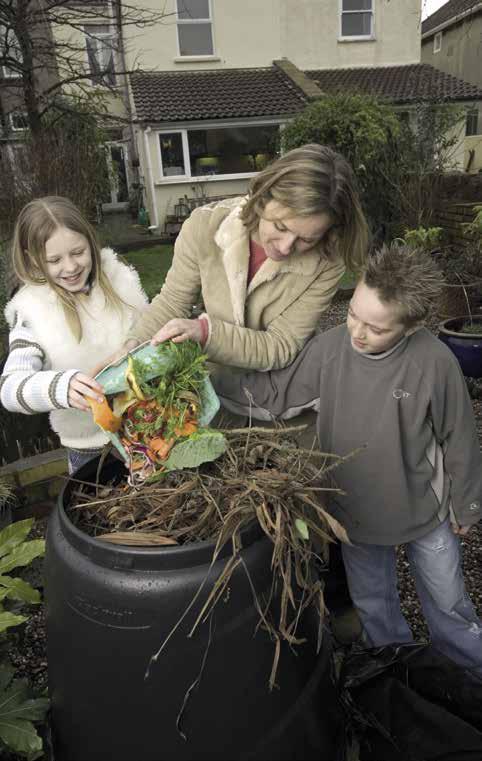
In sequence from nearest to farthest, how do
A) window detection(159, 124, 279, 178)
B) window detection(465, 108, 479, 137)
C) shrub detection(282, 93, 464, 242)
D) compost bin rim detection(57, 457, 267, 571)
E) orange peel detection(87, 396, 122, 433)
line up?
compost bin rim detection(57, 457, 267, 571)
orange peel detection(87, 396, 122, 433)
shrub detection(282, 93, 464, 242)
window detection(159, 124, 279, 178)
window detection(465, 108, 479, 137)

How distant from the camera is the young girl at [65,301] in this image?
1.89 metres

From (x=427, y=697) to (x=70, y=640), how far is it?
3.91 ft

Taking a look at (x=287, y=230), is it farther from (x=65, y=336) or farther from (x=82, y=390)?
(x=65, y=336)

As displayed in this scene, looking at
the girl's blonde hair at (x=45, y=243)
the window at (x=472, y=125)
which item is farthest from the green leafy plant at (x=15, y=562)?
the window at (x=472, y=125)

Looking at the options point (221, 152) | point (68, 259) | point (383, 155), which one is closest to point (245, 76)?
point (221, 152)

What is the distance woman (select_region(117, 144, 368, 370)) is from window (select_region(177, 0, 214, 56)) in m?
15.0

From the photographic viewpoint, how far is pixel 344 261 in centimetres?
171

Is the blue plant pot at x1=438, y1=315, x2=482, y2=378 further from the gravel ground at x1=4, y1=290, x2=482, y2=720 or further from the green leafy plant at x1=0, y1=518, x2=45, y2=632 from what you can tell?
the green leafy plant at x1=0, y1=518, x2=45, y2=632

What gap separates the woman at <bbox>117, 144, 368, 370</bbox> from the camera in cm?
150

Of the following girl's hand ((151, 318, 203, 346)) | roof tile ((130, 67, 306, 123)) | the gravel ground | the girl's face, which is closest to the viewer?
girl's hand ((151, 318, 203, 346))

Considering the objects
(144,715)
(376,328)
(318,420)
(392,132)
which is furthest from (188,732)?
(392,132)

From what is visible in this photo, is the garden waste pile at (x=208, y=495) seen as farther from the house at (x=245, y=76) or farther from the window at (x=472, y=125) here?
the window at (x=472, y=125)

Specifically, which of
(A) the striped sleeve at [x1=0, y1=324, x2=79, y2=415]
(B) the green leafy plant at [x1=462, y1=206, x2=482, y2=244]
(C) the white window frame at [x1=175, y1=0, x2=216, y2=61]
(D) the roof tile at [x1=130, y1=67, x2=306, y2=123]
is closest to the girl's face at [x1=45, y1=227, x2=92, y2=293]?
(A) the striped sleeve at [x1=0, y1=324, x2=79, y2=415]

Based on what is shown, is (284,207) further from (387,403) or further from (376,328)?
(387,403)
